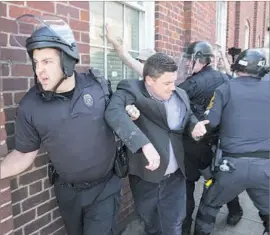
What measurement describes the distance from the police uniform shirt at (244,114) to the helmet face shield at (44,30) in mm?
1473

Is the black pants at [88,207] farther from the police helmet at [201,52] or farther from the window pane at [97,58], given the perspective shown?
the police helmet at [201,52]

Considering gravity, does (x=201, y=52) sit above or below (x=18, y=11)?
below

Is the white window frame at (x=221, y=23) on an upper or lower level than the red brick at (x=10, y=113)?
upper

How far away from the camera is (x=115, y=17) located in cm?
342

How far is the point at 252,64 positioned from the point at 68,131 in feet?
6.10

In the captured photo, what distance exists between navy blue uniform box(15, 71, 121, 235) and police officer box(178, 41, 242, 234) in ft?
3.83

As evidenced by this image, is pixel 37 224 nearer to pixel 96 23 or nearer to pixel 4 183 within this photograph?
pixel 4 183

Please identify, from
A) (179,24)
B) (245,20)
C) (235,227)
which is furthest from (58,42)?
(245,20)

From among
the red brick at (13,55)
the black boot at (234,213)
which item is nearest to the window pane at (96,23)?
the red brick at (13,55)

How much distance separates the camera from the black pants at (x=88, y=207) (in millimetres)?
2170

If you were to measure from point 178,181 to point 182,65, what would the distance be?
1.58 m

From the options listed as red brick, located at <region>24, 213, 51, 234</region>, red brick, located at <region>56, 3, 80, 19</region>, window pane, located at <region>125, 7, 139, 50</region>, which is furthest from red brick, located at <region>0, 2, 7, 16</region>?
window pane, located at <region>125, 7, 139, 50</region>

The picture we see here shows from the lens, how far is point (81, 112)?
2014 mm

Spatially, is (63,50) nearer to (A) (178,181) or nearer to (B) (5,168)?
(B) (5,168)
